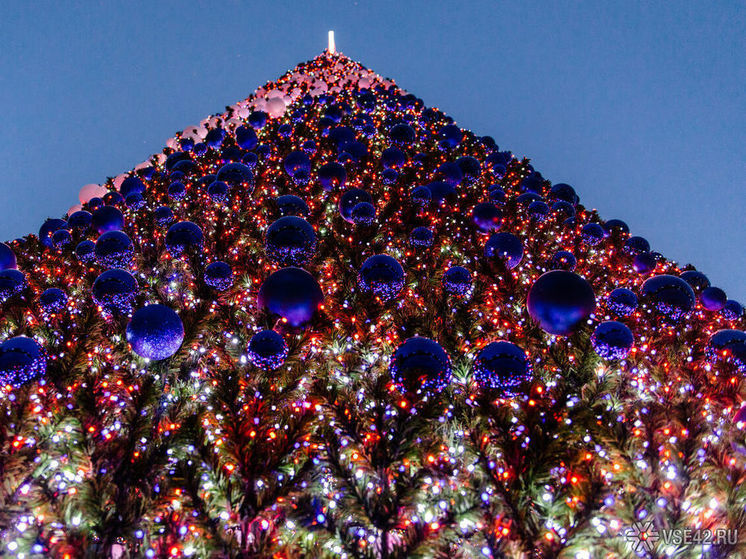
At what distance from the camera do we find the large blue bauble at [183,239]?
315 centimetres

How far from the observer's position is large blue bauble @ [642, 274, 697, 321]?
2688mm

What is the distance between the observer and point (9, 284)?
9.87ft

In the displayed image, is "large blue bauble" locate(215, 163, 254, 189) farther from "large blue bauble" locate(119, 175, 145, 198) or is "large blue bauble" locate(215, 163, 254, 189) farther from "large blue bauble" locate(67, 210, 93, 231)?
"large blue bauble" locate(67, 210, 93, 231)

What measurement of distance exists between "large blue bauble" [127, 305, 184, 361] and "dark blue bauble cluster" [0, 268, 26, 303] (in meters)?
1.61

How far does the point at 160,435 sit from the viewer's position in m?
1.89

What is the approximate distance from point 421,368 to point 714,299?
3229 millimetres

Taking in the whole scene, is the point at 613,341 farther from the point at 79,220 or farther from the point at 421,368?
the point at 79,220

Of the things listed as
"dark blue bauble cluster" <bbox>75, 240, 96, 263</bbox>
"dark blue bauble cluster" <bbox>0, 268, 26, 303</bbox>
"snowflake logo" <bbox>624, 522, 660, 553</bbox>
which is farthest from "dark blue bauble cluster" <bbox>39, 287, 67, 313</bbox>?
"snowflake logo" <bbox>624, 522, 660, 553</bbox>

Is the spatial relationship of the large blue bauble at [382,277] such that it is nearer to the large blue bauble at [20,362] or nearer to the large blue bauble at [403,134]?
the large blue bauble at [20,362]

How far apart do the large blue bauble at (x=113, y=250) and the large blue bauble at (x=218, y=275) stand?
0.89 meters

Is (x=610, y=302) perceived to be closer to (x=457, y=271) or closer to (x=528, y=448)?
(x=457, y=271)

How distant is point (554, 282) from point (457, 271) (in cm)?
61

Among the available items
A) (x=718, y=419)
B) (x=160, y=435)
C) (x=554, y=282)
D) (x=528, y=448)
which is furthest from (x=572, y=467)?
(x=160, y=435)

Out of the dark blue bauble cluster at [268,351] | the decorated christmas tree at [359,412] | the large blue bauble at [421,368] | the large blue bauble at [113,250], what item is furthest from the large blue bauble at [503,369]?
the large blue bauble at [113,250]
